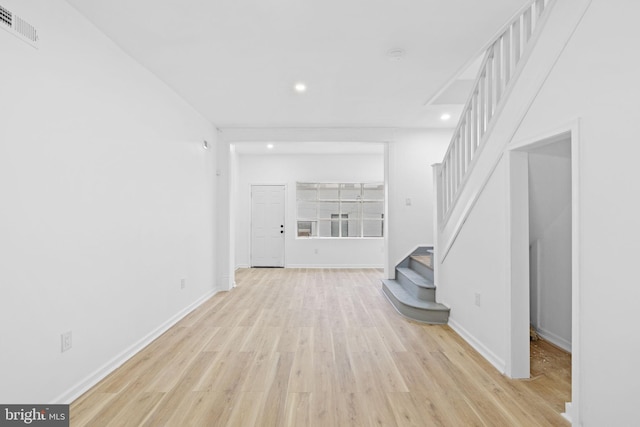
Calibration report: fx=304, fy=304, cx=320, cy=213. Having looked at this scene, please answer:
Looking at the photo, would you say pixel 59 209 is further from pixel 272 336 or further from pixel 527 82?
pixel 527 82

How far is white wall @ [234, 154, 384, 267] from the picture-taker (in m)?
7.21

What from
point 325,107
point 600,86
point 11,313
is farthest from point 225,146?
point 600,86

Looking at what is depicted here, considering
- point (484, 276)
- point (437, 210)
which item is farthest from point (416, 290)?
point (484, 276)

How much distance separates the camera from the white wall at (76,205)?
66.3 inches

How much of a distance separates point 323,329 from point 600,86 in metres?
2.96

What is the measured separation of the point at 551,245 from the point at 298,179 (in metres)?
5.23

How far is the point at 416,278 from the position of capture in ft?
14.0

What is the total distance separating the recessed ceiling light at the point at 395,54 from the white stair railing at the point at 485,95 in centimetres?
74

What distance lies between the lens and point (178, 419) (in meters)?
1.85

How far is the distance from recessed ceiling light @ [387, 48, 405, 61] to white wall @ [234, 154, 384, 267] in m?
4.44

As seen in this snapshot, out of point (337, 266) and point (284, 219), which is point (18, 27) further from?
point (337, 266)

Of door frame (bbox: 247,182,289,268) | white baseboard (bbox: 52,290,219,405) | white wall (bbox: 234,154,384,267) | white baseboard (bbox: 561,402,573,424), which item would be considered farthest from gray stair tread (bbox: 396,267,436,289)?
door frame (bbox: 247,182,289,268)

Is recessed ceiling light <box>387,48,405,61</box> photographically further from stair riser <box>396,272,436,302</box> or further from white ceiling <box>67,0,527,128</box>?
stair riser <box>396,272,436,302</box>

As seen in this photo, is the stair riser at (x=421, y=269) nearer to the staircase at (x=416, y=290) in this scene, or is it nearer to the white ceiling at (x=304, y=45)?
the staircase at (x=416, y=290)
